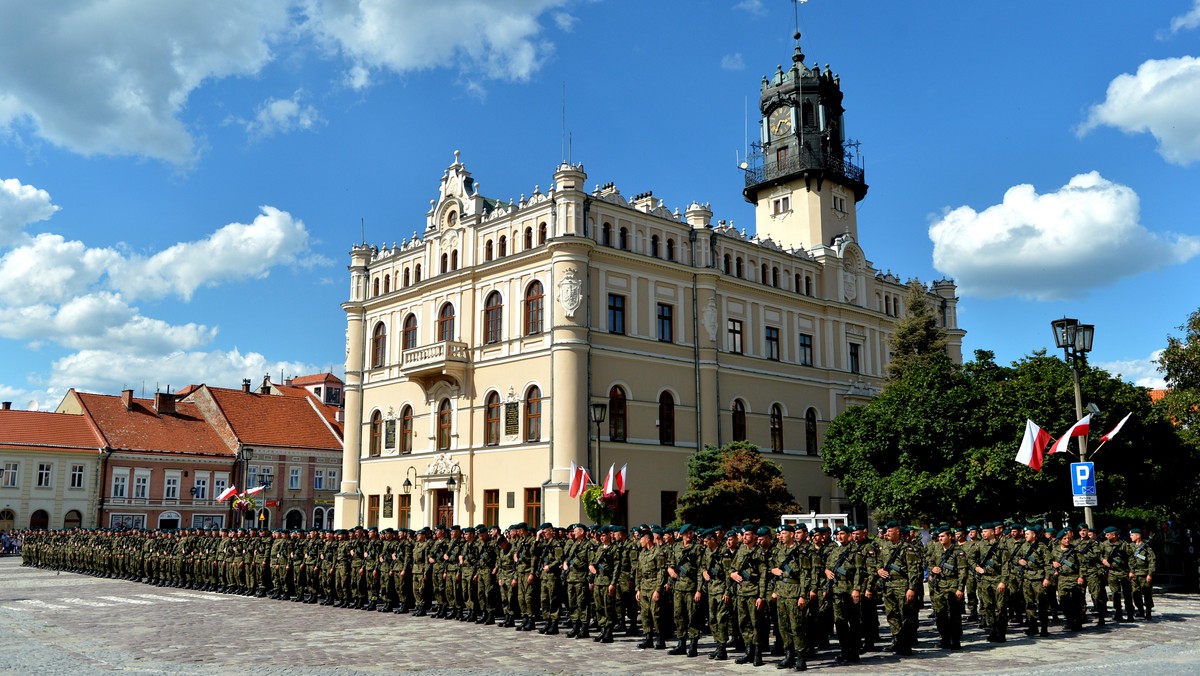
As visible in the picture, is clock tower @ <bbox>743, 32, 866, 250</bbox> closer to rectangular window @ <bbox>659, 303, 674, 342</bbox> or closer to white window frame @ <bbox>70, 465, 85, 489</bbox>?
rectangular window @ <bbox>659, 303, 674, 342</bbox>

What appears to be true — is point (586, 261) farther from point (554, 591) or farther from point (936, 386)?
point (554, 591)

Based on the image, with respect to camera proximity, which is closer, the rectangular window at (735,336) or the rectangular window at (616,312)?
the rectangular window at (616,312)

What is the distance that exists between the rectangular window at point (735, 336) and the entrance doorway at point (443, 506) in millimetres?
12546

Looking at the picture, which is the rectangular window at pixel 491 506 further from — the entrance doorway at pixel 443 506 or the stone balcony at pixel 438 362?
the stone balcony at pixel 438 362

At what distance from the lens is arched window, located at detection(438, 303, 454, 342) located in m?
39.6

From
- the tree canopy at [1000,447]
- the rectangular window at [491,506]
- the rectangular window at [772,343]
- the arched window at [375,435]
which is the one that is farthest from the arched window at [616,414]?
the arched window at [375,435]

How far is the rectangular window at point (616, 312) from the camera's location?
119ft

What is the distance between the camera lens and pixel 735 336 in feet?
132

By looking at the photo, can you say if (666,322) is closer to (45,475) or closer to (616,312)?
(616,312)

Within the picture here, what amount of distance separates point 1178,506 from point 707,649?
2030 centimetres

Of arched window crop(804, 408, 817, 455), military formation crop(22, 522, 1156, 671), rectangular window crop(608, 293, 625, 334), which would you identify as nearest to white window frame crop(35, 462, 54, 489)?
rectangular window crop(608, 293, 625, 334)

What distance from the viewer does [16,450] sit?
49.8m

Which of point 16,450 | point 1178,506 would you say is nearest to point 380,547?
point 1178,506

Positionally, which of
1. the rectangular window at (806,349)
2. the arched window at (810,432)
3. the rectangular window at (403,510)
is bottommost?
the rectangular window at (403,510)
